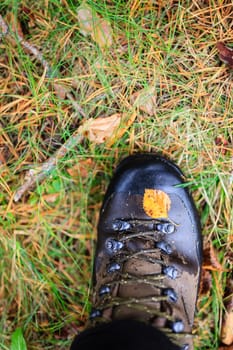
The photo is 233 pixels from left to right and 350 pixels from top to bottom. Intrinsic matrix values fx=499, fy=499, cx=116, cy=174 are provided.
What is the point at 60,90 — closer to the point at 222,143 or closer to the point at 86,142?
the point at 86,142

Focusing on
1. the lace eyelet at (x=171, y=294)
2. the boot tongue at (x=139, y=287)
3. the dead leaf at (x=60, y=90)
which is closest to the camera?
the boot tongue at (x=139, y=287)

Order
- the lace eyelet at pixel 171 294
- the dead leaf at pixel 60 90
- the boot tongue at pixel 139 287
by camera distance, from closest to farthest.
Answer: the boot tongue at pixel 139 287, the lace eyelet at pixel 171 294, the dead leaf at pixel 60 90

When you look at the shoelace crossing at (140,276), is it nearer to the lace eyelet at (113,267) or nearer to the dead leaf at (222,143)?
the lace eyelet at (113,267)

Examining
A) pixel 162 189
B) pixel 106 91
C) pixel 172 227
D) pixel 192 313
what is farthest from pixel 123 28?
pixel 192 313

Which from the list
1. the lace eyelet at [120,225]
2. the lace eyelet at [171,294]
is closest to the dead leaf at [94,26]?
the lace eyelet at [120,225]

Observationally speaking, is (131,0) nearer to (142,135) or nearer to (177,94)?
(177,94)

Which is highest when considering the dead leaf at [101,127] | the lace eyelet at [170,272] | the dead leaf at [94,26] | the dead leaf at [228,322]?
the dead leaf at [94,26]

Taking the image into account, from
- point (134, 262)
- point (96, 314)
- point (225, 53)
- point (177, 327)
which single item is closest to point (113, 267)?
point (134, 262)
